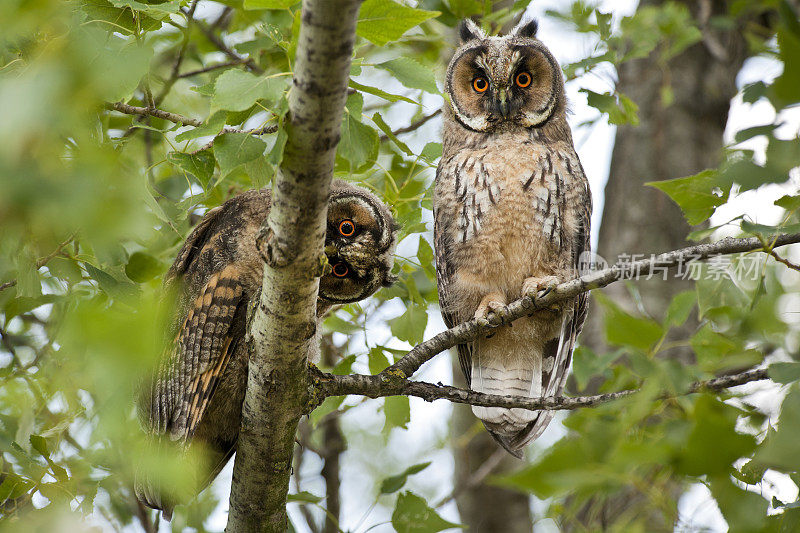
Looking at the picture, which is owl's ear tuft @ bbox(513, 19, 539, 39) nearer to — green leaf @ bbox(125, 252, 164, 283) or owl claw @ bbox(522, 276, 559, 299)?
owl claw @ bbox(522, 276, 559, 299)

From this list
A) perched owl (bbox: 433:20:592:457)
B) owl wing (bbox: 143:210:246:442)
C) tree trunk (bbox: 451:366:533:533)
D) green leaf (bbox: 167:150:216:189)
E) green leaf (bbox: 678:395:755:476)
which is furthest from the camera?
tree trunk (bbox: 451:366:533:533)

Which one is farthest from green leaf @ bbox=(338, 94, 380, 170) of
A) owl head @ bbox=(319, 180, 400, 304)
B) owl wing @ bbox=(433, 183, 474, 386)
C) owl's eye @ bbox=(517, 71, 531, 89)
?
owl's eye @ bbox=(517, 71, 531, 89)

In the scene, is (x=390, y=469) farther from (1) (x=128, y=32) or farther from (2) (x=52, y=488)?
(1) (x=128, y=32)

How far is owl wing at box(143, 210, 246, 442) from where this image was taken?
256 cm

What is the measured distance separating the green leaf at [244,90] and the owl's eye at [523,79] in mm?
1868

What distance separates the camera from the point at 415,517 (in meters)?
2.64

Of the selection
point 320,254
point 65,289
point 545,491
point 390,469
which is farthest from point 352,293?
point 390,469

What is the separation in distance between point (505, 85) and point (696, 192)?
1441 mm

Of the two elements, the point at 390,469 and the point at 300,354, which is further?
the point at 390,469

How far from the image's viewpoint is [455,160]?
3238mm

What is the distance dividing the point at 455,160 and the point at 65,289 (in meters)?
1.72

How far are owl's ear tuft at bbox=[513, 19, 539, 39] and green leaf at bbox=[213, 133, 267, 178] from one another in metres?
2.10

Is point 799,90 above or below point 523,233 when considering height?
below

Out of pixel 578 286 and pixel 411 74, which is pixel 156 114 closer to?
pixel 411 74
